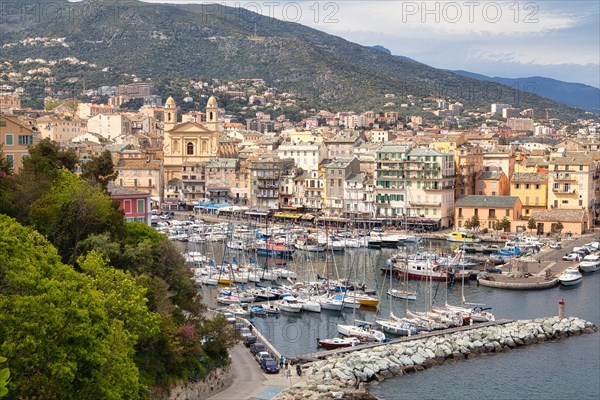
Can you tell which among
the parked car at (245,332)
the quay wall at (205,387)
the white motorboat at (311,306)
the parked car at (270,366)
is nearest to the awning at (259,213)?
the white motorboat at (311,306)

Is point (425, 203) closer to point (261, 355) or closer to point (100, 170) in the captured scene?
point (100, 170)

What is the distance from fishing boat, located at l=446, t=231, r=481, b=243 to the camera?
55344mm

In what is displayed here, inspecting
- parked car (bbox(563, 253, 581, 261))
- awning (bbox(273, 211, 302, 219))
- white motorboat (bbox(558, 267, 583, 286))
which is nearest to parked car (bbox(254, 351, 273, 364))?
white motorboat (bbox(558, 267, 583, 286))

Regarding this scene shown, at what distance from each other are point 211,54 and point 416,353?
135561 mm

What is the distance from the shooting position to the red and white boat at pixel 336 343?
30.5m

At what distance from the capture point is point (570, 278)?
4256cm

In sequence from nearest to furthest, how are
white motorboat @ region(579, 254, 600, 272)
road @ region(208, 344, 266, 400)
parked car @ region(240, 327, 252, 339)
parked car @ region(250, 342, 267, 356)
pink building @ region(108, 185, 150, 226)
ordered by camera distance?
road @ region(208, 344, 266, 400)
parked car @ region(250, 342, 267, 356)
parked car @ region(240, 327, 252, 339)
pink building @ region(108, 185, 150, 226)
white motorboat @ region(579, 254, 600, 272)

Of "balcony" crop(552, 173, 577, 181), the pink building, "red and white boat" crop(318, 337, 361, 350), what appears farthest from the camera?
"balcony" crop(552, 173, 577, 181)

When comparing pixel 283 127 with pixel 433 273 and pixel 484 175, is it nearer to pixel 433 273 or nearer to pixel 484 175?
pixel 484 175

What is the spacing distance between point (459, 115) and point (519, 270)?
321 feet

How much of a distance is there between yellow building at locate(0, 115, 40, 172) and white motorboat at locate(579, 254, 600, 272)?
27647 millimetres

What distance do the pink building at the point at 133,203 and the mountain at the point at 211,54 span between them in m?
104

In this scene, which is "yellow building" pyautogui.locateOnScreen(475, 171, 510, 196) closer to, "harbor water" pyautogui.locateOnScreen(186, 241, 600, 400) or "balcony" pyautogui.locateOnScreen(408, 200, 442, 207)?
"balcony" pyautogui.locateOnScreen(408, 200, 442, 207)

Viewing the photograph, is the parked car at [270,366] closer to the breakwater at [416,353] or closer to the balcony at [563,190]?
the breakwater at [416,353]
